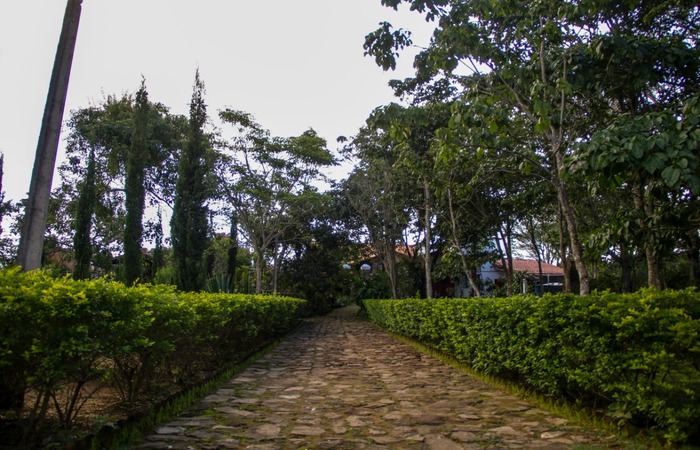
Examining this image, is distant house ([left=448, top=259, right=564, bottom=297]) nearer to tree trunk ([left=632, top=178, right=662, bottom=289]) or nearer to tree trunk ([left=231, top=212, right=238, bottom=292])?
tree trunk ([left=231, top=212, right=238, bottom=292])

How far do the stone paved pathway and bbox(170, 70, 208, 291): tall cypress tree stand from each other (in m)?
10.6

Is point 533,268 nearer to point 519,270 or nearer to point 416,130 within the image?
point 519,270

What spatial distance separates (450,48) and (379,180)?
44.6 feet

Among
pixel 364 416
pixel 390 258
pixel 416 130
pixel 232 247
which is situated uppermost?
pixel 416 130

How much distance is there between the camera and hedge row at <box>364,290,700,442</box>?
126 inches

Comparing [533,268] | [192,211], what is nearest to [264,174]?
[192,211]

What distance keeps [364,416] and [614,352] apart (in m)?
2.37

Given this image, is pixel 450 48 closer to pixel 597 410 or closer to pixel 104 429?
pixel 597 410

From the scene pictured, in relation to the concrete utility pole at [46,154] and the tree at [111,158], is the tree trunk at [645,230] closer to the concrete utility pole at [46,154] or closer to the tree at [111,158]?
the concrete utility pole at [46,154]

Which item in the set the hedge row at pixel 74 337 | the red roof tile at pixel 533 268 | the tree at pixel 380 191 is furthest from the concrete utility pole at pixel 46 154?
the red roof tile at pixel 533 268

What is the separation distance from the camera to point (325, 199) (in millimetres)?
20250

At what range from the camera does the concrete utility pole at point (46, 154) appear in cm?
460

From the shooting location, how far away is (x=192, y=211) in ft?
59.4

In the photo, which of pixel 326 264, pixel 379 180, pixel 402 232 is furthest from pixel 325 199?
pixel 326 264
